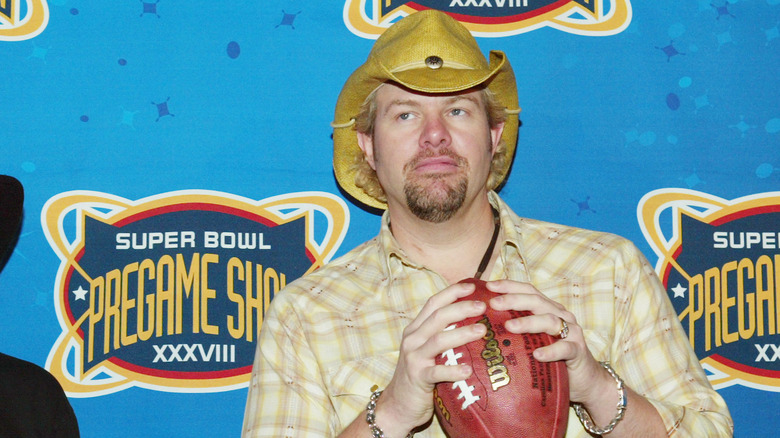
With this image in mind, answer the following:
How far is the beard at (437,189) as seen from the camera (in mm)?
1620

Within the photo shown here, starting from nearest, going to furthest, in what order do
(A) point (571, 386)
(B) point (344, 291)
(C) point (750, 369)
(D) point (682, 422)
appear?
(A) point (571, 386), (D) point (682, 422), (B) point (344, 291), (C) point (750, 369)

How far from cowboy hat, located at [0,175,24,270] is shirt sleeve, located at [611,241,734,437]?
48.0 inches

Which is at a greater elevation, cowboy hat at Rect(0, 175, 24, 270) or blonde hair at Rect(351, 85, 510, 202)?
blonde hair at Rect(351, 85, 510, 202)

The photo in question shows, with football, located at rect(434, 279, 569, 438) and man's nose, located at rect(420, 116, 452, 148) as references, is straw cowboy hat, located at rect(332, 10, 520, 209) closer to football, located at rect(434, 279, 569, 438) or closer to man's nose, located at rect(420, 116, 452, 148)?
man's nose, located at rect(420, 116, 452, 148)

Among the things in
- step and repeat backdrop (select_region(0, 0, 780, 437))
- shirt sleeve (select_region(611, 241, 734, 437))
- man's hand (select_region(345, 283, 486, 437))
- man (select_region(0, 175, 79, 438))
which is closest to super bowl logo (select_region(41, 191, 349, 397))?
step and repeat backdrop (select_region(0, 0, 780, 437))

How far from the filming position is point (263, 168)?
1.94 meters

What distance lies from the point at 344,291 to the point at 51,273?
0.70 m

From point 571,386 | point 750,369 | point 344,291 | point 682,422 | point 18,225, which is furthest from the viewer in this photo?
point 750,369

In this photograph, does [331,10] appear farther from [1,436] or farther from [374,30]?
[1,436]

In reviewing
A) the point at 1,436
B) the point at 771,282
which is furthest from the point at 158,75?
the point at 771,282

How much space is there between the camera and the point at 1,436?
1.52m

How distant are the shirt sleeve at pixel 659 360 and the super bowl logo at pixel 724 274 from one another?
38cm

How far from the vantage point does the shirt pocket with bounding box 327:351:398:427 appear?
1.57 meters

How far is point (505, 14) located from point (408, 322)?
817 millimetres
